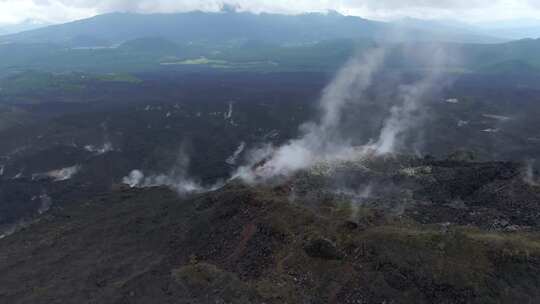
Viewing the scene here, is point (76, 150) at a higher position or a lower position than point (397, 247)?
lower

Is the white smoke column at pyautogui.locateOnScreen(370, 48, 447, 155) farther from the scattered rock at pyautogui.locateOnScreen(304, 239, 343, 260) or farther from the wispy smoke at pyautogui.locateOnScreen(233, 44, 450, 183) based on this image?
the scattered rock at pyautogui.locateOnScreen(304, 239, 343, 260)

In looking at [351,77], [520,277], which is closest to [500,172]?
[520,277]

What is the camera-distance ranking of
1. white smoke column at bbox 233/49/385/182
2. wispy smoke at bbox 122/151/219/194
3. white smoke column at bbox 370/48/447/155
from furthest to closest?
1. white smoke column at bbox 370/48/447/155
2. wispy smoke at bbox 122/151/219/194
3. white smoke column at bbox 233/49/385/182

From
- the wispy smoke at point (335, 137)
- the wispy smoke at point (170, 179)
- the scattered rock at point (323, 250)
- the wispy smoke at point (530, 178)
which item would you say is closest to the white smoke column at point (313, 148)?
the wispy smoke at point (335, 137)

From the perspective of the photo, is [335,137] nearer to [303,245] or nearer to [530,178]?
[530,178]

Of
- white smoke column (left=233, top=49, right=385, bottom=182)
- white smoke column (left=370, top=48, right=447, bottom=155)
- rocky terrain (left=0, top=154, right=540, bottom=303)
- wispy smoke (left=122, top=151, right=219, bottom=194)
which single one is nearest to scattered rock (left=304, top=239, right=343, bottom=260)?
rocky terrain (left=0, top=154, right=540, bottom=303)

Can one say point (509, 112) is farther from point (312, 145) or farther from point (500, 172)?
point (500, 172)
